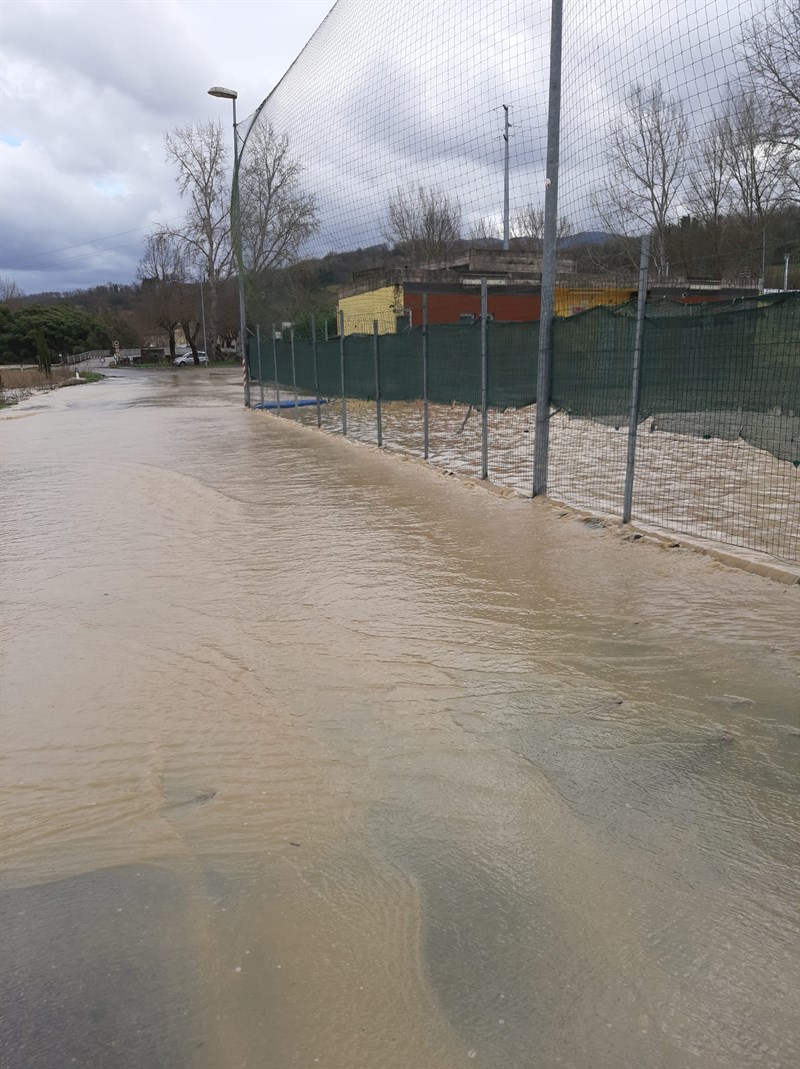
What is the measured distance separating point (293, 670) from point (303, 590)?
4.49ft

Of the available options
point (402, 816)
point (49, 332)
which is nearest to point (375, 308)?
point (402, 816)

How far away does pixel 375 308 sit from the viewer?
28016mm

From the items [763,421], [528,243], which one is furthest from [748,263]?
[528,243]

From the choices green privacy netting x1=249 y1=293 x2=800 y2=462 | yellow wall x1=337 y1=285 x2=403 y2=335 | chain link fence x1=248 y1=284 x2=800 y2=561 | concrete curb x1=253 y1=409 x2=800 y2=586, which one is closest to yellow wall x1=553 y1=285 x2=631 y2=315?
chain link fence x1=248 y1=284 x2=800 y2=561

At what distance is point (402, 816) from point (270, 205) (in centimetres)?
2452

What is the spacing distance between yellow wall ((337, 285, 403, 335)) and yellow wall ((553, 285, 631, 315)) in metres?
5.99

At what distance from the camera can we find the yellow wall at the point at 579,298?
1544 centimetres

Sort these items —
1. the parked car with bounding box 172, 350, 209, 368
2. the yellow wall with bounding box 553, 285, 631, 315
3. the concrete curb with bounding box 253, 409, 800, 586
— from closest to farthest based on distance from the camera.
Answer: the concrete curb with bounding box 253, 409, 800, 586 → the yellow wall with bounding box 553, 285, 631, 315 → the parked car with bounding box 172, 350, 209, 368

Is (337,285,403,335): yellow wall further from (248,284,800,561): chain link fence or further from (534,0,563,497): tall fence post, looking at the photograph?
(534,0,563,497): tall fence post

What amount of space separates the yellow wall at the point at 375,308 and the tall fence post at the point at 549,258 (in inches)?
628

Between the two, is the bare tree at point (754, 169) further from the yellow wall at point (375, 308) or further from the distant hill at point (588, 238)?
the yellow wall at point (375, 308)

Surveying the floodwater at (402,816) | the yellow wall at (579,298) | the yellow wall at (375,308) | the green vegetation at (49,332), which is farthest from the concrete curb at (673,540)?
the green vegetation at (49,332)

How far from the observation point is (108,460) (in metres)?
12.4

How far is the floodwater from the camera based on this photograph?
2018 mm
